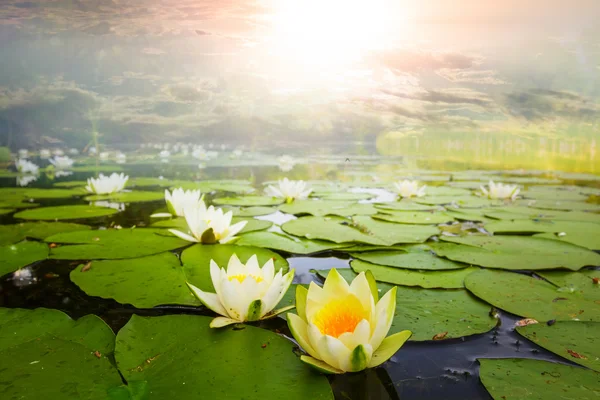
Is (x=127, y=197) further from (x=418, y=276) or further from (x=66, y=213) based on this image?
(x=418, y=276)

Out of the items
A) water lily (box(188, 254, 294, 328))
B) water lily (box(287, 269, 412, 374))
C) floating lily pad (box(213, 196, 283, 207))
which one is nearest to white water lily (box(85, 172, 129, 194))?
floating lily pad (box(213, 196, 283, 207))

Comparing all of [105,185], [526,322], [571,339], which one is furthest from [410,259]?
[105,185]

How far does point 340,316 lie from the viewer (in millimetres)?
918

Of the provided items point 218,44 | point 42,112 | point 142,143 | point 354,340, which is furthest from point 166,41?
point 354,340

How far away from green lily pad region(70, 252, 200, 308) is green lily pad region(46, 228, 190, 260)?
0.12m

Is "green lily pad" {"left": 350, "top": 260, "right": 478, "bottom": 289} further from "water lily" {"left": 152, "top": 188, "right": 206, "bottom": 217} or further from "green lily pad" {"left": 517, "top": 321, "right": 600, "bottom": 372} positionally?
"water lily" {"left": 152, "top": 188, "right": 206, "bottom": 217}

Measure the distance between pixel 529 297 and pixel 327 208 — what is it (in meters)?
1.95

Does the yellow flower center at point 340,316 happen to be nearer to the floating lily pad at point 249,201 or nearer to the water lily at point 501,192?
the floating lily pad at point 249,201

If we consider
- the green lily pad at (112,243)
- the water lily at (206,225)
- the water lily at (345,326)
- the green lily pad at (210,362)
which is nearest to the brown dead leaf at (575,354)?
the water lily at (345,326)

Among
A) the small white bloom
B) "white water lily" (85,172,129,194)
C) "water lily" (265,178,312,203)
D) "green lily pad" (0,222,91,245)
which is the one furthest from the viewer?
"white water lily" (85,172,129,194)

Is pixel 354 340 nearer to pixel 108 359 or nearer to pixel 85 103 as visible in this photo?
pixel 108 359

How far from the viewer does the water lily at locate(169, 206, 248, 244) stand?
6.15 ft

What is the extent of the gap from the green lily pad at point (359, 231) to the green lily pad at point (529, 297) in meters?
0.60

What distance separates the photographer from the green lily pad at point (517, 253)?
1673 millimetres
